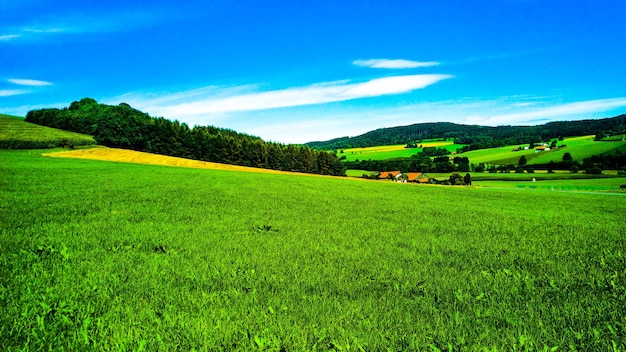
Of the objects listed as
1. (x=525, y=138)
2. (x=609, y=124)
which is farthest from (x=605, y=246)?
(x=609, y=124)

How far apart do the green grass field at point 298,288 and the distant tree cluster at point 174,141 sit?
272ft

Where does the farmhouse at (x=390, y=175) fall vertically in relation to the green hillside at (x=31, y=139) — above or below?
below

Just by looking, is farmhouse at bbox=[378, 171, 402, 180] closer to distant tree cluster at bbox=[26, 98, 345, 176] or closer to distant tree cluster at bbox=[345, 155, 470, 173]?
distant tree cluster at bbox=[345, 155, 470, 173]

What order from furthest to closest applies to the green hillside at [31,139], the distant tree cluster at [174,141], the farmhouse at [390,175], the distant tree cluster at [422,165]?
the distant tree cluster at [422,165], the farmhouse at [390,175], the distant tree cluster at [174,141], the green hillside at [31,139]

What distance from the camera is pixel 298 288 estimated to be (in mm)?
5488

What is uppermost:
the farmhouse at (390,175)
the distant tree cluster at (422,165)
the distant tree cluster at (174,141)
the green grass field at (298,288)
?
the distant tree cluster at (174,141)

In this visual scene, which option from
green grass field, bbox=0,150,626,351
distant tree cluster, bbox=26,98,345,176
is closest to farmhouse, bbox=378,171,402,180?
distant tree cluster, bbox=26,98,345,176

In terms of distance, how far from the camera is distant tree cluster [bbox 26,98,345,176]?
273 feet

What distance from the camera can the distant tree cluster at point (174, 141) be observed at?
83062 millimetres

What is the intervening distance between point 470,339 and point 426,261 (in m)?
3.26

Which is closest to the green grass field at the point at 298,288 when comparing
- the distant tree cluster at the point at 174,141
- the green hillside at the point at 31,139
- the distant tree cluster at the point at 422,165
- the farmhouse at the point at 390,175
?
the green hillside at the point at 31,139

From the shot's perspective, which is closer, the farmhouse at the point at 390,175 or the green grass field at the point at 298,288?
the green grass field at the point at 298,288

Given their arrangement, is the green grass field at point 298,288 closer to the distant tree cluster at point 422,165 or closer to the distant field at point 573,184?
the distant field at point 573,184

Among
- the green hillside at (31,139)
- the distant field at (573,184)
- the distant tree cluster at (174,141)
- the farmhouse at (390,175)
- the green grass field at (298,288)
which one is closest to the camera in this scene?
the green grass field at (298,288)
